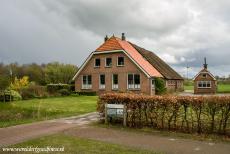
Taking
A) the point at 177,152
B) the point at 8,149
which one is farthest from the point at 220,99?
the point at 8,149

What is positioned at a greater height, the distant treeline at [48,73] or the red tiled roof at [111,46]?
the red tiled roof at [111,46]

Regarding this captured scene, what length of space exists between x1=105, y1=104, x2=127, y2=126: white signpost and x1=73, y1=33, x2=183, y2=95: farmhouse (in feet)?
71.1

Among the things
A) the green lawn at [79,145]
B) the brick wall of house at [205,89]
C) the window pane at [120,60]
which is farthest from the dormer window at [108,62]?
the green lawn at [79,145]

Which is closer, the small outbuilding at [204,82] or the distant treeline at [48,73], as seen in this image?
the small outbuilding at [204,82]

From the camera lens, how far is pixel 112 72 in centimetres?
3719

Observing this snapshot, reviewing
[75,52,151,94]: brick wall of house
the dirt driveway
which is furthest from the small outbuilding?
the dirt driveway

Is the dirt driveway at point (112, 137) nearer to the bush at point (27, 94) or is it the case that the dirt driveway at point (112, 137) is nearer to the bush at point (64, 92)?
the bush at point (27, 94)

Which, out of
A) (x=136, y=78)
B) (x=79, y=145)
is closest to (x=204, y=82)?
(x=136, y=78)

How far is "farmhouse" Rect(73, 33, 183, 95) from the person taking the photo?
35125mm

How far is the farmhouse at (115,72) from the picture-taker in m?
35.1

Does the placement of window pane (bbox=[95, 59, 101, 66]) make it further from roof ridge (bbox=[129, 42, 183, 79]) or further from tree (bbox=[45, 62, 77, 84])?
tree (bbox=[45, 62, 77, 84])

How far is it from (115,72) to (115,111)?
24418mm

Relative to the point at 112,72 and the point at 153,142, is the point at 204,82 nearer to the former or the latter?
the point at 112,72

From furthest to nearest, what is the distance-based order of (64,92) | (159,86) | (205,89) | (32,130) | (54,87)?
(205,89) → (64,92) → (54,87) → (159,86) → (32,130)
